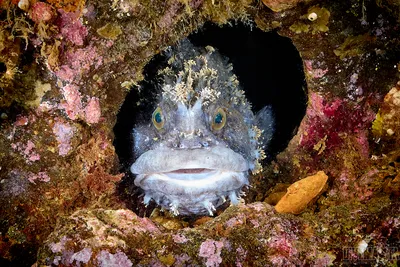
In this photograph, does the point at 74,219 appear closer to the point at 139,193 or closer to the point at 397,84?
the point at 139,193

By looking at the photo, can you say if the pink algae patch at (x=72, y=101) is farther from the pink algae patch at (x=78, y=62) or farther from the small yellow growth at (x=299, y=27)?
the small yellow growth at (x=299, y=27)

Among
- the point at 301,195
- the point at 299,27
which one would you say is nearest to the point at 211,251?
the point at 301,195

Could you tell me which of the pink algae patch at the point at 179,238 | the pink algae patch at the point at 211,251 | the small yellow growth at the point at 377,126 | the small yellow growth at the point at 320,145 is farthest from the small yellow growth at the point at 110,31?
the small yellow growth at the point at 377,126

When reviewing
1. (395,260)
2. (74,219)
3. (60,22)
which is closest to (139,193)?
(74,219)

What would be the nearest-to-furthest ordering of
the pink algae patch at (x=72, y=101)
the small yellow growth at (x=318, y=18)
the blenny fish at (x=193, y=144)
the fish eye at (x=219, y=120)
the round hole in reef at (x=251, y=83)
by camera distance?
the pink algae patch at (x=72, y=101), the small yellow growth at (x=318, y=18), the blenny fish at (x=193, y=144), the fish eye at (x=219, y=120), the round hole in reef at (x=251, y=83)

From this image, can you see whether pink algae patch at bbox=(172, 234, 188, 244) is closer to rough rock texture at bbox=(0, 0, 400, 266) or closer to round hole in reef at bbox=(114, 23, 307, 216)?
rough rock texture at bbox=(0, 0, 400, 266)

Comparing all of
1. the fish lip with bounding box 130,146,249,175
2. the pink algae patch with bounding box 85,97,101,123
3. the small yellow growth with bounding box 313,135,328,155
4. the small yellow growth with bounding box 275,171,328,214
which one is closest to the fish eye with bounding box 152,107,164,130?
the fish lip with bounding box 130,146,249,175
